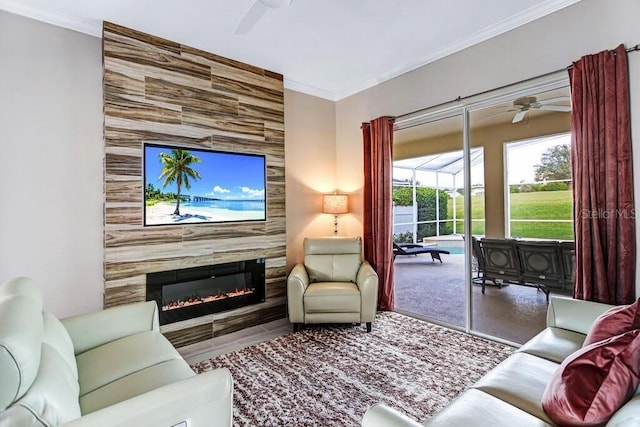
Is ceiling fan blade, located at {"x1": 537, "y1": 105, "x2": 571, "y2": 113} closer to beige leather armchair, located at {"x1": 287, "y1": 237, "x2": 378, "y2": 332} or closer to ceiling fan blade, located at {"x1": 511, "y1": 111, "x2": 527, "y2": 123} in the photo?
ceiling fan blade, located at {"x1": 511, "y1": 111, "x2": 527, "y2": 123}

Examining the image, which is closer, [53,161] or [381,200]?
[53,161]

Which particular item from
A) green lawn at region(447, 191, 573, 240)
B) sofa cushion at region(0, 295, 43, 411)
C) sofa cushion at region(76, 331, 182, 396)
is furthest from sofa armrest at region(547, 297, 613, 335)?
sofa cushion at region(0, 295, 43, 411)

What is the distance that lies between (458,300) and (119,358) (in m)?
3.27

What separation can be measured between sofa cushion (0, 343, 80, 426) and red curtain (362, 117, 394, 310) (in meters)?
3.12

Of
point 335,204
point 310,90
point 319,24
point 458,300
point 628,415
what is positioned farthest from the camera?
point 310,90

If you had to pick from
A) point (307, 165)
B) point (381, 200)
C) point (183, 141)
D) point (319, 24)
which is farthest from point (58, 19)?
point (381, 200)

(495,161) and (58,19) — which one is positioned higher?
(58,19)

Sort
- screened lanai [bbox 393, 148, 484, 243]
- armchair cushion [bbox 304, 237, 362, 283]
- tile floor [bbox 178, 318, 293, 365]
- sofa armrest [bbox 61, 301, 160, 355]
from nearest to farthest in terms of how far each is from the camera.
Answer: sofa armrest [bbox 61, 301, 160, 355]
tile floor [bbox 178, 318, 293, 365]
screened lanai [bbox 393, 148, 484, 243]
armchair cushion [bbox 304, 237, 362, 283]

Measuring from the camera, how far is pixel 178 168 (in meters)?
3.09

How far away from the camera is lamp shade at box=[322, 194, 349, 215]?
162 inches

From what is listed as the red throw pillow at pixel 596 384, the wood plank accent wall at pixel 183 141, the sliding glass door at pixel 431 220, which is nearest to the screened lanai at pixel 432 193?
the sliding glass door at pixel 431 220

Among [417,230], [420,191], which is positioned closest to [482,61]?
[420,191]

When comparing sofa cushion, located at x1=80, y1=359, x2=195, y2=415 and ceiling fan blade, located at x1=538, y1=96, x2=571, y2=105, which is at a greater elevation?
ceiling fan blade, located at x1=538, y1=96, x2=571, y2=105

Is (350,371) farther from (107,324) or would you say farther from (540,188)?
(540,188)
